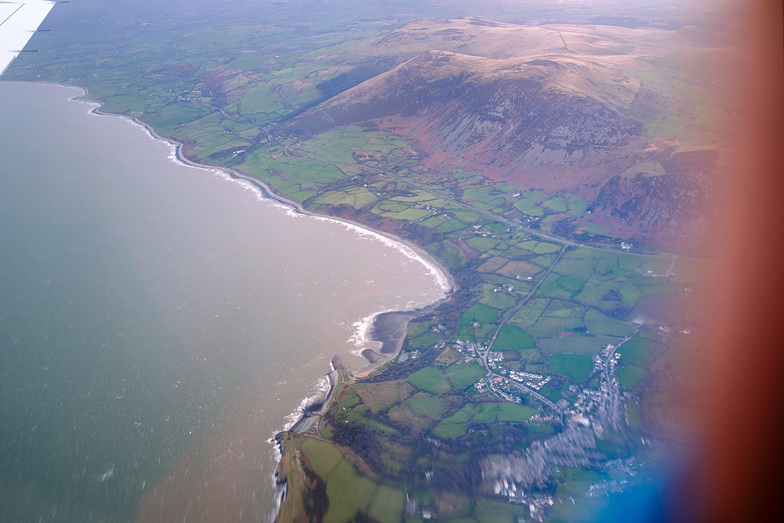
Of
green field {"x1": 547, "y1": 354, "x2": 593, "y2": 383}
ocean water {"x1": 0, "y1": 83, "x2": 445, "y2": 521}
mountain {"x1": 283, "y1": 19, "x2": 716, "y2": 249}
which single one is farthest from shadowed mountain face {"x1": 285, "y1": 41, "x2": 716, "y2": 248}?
ocean water {"x1": 0, "y1": 83, "x2": 445, "y2": 521}

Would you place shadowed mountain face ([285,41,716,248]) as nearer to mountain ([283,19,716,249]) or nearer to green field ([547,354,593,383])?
mountain ([283,19,716,249])

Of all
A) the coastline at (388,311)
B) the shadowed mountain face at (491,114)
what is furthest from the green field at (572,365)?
the shadowed mountain face at (491,114)

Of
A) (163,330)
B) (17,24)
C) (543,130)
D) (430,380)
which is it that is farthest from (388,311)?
(543,130)

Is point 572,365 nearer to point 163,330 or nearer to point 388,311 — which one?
point 388,311

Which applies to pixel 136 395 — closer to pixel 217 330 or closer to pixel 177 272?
pixel 217 330

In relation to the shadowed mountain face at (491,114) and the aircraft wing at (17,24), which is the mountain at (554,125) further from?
the aircraft wing at (17,24)

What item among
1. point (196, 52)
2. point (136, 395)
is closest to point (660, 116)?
point (136, 395)

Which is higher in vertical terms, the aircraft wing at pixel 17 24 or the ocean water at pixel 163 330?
the aircraft wing at pixel 17 24
